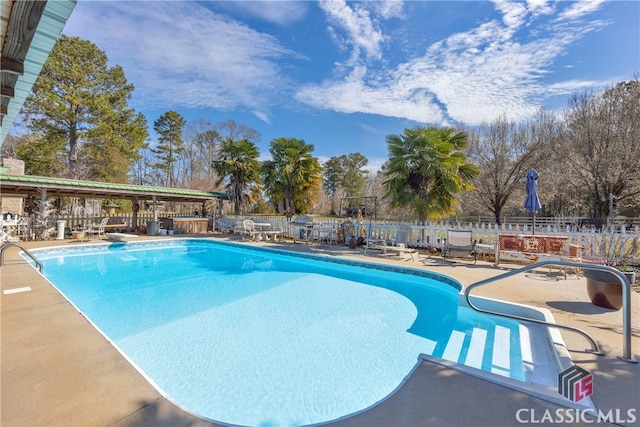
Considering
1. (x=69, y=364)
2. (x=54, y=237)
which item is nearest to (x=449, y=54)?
(x=69, y=364)

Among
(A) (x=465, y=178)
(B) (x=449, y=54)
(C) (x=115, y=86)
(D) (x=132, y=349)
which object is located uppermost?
(C) (x=115, y=86)

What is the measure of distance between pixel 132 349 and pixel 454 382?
4.25 m

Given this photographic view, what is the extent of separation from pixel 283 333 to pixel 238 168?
1511 cm

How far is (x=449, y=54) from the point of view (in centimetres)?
1082

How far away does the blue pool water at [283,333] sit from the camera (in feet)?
9.92

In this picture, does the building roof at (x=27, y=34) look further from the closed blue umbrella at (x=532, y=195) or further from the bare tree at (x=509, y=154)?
the bare tree at (x=509, y=154)

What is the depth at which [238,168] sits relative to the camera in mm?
17984

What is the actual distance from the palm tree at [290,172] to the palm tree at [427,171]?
586 cm

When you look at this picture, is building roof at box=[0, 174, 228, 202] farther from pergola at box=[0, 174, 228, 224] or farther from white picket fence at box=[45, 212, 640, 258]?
white picket fence at box=[45, 212, 640, 258]

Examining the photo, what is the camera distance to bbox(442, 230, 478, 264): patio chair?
27.6 ft

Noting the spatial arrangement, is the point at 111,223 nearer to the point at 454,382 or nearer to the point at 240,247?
the point at 240,247

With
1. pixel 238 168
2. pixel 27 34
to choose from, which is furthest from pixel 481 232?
pixel 238 168

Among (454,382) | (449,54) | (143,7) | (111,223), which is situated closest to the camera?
(454,382)

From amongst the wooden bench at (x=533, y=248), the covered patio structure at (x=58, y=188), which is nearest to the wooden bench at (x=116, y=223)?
the covered patio structure at (x=58, y=188)
